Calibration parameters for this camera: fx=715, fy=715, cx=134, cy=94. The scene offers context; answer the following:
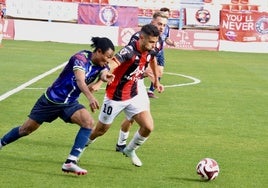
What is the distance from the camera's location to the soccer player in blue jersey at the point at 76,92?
374 inches

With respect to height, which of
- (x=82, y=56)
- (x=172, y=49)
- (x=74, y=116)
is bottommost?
(x=172, y=49)

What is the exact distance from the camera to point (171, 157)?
1127 cm

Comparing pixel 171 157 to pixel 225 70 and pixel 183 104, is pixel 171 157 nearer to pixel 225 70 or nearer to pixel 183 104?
pixel 183 104

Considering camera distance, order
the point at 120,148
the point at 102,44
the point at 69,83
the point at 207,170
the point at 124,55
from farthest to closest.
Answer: the point at 120,148, the point at 124,55, the point at 69,83, the point at 207,170, the point at 102,44

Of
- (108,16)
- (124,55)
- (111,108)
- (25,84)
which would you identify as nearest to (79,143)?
(111,108)

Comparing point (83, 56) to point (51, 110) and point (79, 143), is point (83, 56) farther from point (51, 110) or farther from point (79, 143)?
point (79, 143)

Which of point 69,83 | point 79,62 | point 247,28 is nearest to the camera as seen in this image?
point 79,62

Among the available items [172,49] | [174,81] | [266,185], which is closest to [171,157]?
[266,185]

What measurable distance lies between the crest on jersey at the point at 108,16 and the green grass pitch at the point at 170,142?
16.8 meters

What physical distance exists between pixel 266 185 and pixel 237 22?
1204 inches

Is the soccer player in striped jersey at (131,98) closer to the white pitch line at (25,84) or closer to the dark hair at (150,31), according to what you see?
the dark hair at (150,31)

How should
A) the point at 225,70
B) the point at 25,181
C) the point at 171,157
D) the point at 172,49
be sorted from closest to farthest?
the point at 25,181, the point at 171,157, the point at 225,70, the point at 172,49

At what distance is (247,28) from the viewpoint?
1547 inches

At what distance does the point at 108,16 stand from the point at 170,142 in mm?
29096
